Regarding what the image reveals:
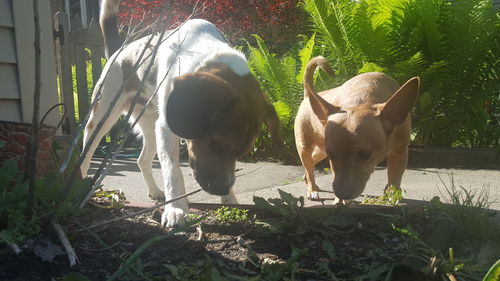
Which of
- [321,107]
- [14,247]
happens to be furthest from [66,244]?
[321,107]

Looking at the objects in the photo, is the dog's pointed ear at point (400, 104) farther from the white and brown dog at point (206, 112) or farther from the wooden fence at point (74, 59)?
the wooden fence at point (74, 59)

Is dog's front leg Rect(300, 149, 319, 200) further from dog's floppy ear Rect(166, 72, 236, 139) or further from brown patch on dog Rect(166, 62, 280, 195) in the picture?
dog's floppy ear Rect(166, 72, 236, 139)

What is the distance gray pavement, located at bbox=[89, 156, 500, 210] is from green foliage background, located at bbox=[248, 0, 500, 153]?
2.67 ft

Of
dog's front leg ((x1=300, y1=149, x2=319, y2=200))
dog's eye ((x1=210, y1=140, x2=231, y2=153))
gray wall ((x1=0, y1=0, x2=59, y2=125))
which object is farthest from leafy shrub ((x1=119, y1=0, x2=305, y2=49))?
dog's eye ((x1=210, y1=140, x2=231, y2=153))

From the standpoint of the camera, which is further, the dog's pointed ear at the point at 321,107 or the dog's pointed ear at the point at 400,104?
the dog's pointed ear at the point at 321,107

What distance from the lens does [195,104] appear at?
2.63m

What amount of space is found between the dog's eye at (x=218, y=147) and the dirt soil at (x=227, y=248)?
372mm

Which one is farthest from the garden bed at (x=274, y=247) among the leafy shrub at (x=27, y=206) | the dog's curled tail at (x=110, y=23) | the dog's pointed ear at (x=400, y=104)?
the dog's curled tail at (x=110, y=23)

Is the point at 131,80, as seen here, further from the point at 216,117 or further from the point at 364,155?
the point at 364,155

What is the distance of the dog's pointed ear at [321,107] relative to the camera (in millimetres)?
3592

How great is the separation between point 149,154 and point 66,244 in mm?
2537

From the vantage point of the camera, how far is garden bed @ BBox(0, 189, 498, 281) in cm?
185

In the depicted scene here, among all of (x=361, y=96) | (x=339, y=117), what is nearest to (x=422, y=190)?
(x=361, y=96)

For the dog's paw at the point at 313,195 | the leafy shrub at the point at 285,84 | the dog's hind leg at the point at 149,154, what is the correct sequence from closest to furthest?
the dog's paw at the point at 313,195 → the dog's hind leg at the point at 149,154 → the leafy shrub at the point at 285,84
